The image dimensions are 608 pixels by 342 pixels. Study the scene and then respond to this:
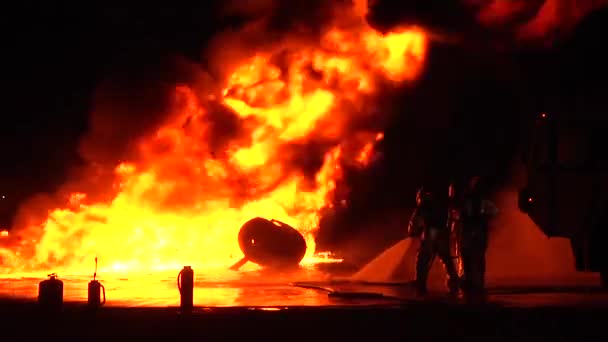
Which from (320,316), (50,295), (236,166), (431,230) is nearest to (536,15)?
(236,166)

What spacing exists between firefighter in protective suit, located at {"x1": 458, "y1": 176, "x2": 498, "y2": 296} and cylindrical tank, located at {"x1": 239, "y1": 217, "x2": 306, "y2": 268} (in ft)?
43.6

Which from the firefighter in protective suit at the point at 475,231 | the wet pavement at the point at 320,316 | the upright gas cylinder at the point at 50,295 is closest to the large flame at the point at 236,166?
the wet pavement at the point at 320,316

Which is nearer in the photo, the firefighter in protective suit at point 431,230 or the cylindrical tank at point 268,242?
the firefighter in protective suit at point 431,230

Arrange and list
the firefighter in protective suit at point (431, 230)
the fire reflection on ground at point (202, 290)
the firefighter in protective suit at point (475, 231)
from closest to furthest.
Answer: the fire reflection on ground at point (202, 290) < the firefighter in protective suit at point (475, 231) < the firefighter in protective suit at point (431, 230)

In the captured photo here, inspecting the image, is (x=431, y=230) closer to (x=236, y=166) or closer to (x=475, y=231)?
(x=475, y=231)

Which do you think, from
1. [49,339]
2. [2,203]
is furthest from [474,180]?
[2,203]

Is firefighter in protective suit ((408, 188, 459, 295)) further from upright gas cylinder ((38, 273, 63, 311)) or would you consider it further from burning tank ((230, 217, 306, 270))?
burning tank ((230, 217, 306, 270))

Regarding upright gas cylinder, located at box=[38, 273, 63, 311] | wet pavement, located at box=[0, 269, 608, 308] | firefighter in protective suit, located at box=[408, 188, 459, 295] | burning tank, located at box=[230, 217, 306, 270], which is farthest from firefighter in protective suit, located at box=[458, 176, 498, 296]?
burning tank, located at box=[230, 217, 306, 270]

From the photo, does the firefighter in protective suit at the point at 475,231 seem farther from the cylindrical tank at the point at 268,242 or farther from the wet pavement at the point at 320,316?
the cylindrical tank at the point at 268,242

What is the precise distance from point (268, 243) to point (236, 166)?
3.49m

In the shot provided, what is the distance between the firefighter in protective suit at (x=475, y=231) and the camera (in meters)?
16.1

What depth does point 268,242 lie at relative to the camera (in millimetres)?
28797

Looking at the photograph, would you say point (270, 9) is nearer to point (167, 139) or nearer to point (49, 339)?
point (167, 139)

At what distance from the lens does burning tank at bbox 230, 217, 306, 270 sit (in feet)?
94.6
